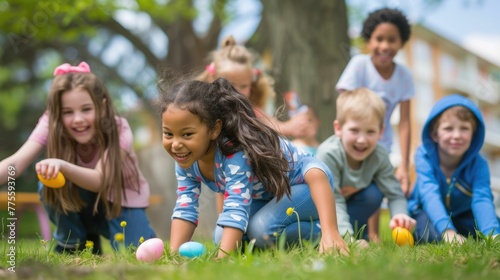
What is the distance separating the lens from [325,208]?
9.07 feet

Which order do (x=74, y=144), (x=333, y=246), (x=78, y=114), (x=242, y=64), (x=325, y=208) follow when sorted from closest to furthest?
(x=333, y=246) < (x=325, y=208) < (x=78, y=114) < (x=74, y=144) < (x=242, y=64)

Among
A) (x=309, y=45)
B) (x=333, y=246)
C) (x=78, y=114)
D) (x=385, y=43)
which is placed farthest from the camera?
(x=309, y=45)

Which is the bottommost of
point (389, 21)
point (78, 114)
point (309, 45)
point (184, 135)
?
point (184, 135)

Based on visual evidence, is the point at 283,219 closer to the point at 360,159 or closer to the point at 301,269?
the point at 360,159

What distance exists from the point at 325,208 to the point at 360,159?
3.57ft

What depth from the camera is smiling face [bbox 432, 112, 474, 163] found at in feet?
12.8

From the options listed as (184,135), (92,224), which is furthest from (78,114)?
(184,135)

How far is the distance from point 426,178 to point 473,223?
426 millimetres

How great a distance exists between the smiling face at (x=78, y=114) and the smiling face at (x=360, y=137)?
1542 mm

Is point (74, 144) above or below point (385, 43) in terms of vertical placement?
below

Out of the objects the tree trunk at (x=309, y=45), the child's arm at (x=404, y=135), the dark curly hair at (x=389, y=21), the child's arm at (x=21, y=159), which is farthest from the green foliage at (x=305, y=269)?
the tree trunk at (x=309, y=45)

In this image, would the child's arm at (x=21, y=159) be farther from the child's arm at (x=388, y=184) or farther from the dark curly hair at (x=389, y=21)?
Answer: the dark curly hair at (x=389, y=21)

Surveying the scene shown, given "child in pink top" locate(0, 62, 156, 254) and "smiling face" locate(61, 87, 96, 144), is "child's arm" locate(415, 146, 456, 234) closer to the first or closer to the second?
"child in pink top" locate(0, 62, 156, 254)

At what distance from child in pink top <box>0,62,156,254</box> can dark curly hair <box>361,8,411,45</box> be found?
188 cm
